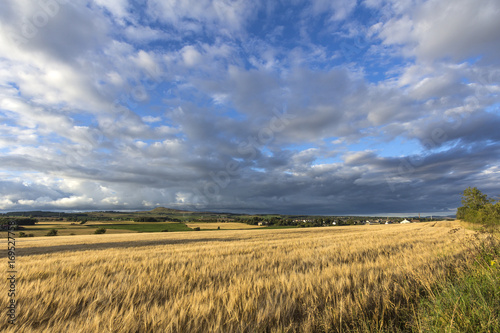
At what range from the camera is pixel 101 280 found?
5.34 m

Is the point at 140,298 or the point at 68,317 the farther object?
the point at 140,298

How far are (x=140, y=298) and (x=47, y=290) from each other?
1962 mm

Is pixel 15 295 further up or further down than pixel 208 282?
further up

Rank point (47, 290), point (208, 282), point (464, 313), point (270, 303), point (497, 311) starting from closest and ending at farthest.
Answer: point (464, 313), point (497, 311), point (270, 303), point (47, 290), point (208, 282)

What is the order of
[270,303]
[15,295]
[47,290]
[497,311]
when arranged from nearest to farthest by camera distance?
[497,311] < [270,303] < [15,295] < [47,290]

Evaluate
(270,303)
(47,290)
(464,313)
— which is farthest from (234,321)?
(47,290)

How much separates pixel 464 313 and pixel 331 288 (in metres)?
1.82

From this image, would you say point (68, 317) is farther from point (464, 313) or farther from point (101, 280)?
point (464, 313)

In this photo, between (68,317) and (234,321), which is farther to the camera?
(68,317)

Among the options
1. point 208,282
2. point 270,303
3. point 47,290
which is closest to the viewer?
point 270,303

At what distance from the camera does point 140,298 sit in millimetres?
4035

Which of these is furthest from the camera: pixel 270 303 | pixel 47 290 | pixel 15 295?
pixel 47 290

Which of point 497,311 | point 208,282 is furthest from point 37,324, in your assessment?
point 497,311

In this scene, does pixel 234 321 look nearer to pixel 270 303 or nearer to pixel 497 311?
pixel 270 303
